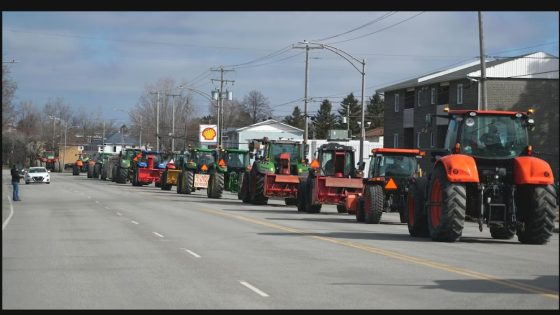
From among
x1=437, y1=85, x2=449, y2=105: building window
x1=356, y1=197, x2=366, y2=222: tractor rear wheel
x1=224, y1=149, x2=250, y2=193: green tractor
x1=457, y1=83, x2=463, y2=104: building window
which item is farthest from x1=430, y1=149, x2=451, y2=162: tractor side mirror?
x1=437, y1=85, x2=449, y2=105: building window

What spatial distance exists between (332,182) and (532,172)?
15183 mm

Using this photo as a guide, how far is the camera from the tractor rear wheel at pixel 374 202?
26.7 metres

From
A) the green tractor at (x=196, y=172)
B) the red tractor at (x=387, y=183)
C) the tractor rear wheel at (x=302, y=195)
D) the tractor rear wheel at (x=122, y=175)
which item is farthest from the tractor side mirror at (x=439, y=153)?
the tractor rear wheel at (x=122, y=175)

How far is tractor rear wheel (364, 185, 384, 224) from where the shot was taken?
2667 cm

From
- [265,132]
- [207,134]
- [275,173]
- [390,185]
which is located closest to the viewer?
[390,185]

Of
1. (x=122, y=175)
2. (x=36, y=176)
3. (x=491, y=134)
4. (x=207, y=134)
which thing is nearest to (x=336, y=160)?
(x=491, y=134)

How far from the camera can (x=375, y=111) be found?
5089 inches

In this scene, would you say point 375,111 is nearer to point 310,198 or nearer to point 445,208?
point 310,198

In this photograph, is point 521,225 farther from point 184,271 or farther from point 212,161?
point 212,161

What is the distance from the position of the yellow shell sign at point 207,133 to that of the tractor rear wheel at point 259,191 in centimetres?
5999

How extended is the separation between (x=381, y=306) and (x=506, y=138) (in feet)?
32.0

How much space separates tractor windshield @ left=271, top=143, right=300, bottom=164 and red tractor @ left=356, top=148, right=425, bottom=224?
10.8 m

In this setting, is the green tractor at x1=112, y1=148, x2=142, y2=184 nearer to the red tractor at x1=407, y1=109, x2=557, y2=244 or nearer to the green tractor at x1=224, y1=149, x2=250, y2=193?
the green tractor at x1=224, y1=149, x2=250, y2=193

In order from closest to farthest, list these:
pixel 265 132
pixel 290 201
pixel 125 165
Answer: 1. pixel 290 201
2. pixel 125 165
3. pixel 265 132
